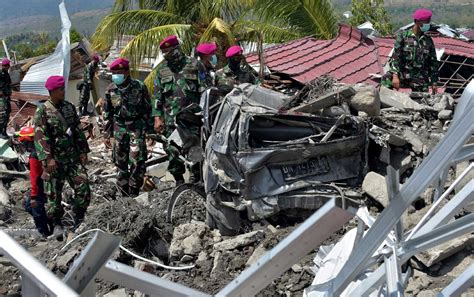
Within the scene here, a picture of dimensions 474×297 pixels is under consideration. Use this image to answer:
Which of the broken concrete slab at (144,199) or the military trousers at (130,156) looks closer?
the broken concrete slab at (144,199)

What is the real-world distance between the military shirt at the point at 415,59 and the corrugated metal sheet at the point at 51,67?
10992mm

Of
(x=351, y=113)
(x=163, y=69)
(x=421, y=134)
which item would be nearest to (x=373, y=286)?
(x=351, y=113)

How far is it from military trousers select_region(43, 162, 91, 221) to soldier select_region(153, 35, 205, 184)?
1.00m

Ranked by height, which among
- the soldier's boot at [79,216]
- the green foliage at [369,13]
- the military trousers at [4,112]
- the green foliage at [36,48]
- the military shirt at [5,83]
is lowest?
the green foliage at [36,48]

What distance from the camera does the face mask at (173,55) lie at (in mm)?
7047

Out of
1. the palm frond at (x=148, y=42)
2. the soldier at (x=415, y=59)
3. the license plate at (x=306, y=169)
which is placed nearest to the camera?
the license plate at (x=306, y=169)

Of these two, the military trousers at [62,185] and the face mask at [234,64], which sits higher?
the face mask at [234,64]

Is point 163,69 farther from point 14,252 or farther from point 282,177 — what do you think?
point 14,252

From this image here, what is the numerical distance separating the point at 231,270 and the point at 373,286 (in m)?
2.87

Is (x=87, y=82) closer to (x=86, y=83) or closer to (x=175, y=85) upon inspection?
(x=86, y=83)

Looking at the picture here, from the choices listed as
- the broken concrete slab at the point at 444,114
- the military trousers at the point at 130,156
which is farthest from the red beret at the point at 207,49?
the broken concrete slab at the point at 444,114

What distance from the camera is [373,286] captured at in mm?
2232

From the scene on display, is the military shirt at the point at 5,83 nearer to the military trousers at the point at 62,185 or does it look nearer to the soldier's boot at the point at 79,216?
the military trousers at the point at 62,185

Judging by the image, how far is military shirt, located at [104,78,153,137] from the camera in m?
7.23
